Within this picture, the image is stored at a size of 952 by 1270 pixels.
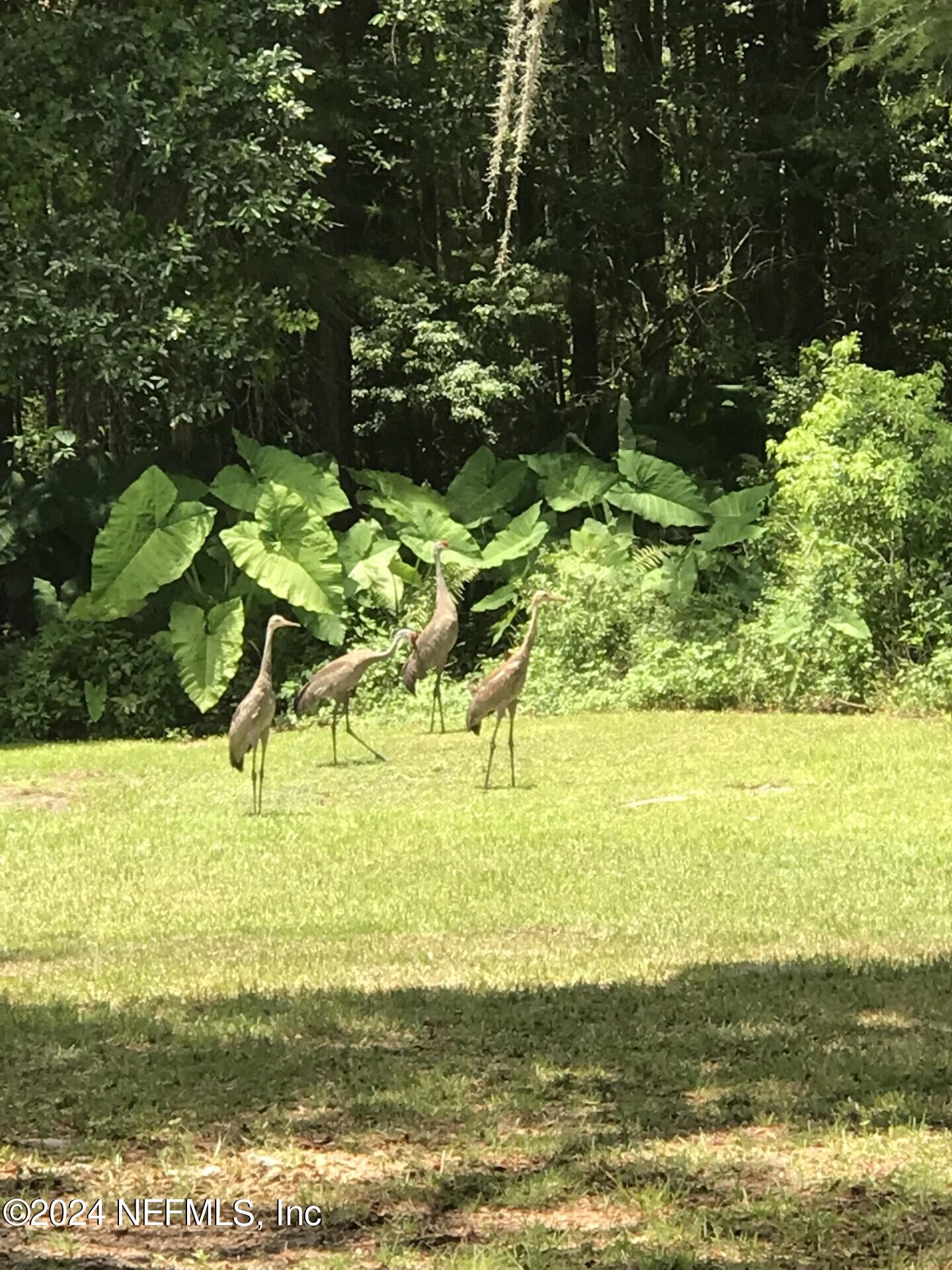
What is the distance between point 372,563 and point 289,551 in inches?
41.3

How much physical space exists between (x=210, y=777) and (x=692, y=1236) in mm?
11162

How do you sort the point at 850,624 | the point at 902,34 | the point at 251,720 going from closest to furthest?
the point at 251,720, the point at 902,34, the point at 850,624

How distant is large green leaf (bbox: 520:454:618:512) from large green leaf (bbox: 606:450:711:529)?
0.25m

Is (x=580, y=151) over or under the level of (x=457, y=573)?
over

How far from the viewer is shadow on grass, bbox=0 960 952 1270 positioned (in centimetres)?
412

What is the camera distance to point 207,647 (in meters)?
18.7

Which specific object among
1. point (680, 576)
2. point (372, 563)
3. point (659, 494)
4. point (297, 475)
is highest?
point (297, 475)

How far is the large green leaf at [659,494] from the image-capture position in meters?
20.4

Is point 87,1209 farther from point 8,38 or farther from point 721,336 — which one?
point 721,336

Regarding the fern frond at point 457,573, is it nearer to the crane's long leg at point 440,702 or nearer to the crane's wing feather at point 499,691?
the crane's long leg at point 440,702

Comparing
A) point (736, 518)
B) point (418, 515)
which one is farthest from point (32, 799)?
point (736, 518)

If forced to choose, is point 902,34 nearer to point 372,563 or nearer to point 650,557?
point 650,557

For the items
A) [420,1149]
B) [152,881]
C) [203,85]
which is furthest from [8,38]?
[420,1149]

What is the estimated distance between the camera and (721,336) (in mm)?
22438
